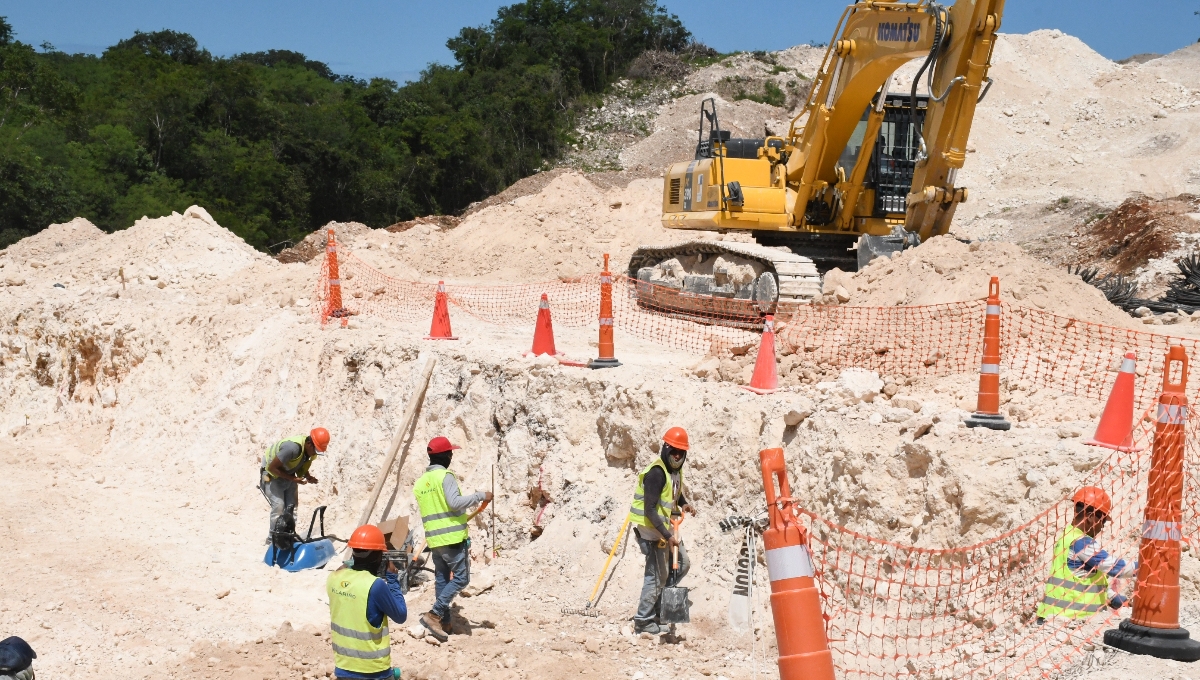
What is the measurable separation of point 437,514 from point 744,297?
24.8 ft

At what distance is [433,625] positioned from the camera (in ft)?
24.0

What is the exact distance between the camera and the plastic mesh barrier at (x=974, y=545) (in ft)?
18.8

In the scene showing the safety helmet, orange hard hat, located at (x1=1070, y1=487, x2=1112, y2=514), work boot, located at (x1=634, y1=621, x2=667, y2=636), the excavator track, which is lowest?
work boot, located at (x1=634, y1=621, x2=667, y2=636)

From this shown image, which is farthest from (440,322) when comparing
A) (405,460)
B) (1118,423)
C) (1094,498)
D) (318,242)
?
(318,242)

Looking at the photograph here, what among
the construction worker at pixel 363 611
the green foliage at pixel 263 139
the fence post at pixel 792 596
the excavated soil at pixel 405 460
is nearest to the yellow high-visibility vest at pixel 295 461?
the excavated soil at pixel 405 460

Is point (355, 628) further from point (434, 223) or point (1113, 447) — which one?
point (434, 223)

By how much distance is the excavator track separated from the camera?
1305cm

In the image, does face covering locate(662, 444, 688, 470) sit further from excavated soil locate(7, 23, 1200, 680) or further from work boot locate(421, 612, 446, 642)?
work boot locate(421, 612, 446, 642)

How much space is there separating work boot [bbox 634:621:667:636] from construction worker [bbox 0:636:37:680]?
366 centimetres

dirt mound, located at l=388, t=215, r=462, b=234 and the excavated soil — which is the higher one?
dirt mound, located at l=388, t=215, r=462, b=234

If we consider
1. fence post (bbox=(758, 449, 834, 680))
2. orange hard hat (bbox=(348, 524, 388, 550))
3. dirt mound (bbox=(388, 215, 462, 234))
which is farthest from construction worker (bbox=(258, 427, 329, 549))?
dirt mound (bbox=(388, 215, 462, 234))

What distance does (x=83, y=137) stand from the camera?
1289 inches

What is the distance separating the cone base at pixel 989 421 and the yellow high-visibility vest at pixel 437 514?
3.39m

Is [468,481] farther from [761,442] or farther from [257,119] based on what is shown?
[257,119]
